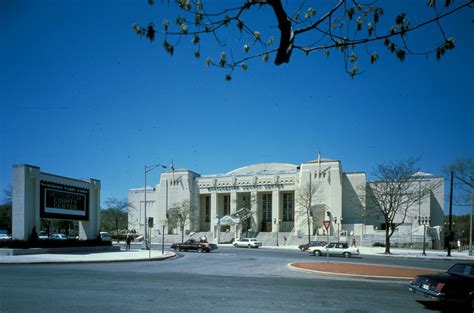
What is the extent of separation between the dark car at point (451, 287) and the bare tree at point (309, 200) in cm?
5956

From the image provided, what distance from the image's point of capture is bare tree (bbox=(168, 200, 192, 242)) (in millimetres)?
80938

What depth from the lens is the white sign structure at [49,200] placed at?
34.1 m

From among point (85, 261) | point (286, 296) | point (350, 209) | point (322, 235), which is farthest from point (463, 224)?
point (286, 296)

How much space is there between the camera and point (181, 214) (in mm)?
81312

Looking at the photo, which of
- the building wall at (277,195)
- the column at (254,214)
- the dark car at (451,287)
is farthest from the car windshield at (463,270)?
the column at (254,214)

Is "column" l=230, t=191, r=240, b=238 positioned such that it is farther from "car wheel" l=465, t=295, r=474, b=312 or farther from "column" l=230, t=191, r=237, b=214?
"car wheel" l=465, t=295, r=474, b=312

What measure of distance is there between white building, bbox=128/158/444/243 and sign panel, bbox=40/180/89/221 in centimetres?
3632

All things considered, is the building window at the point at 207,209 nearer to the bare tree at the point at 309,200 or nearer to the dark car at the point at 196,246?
the bare tree at the point at 309,200

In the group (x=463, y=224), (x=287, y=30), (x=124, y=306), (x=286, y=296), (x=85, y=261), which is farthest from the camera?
(x=463, y=224)

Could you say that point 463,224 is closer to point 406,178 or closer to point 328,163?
point 328,163

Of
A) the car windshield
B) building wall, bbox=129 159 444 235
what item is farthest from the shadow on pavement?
building wall, bbox=129 159 444 235

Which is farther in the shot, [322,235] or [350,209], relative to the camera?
[350,209]

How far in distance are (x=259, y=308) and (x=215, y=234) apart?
221 feet

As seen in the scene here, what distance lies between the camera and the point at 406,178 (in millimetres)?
54844
